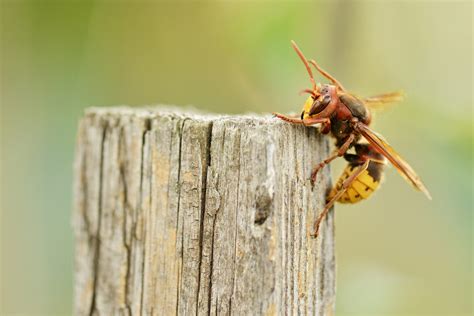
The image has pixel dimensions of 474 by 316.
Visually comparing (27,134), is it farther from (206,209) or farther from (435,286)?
(206,209)

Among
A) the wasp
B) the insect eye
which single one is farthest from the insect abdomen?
the insect eye

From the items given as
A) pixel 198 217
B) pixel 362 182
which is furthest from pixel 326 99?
pixel 198 217

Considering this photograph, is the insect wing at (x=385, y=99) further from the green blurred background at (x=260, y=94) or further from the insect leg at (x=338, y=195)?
the green blurred background at (x=260, y=94)

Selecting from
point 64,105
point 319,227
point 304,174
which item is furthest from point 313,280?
point 64,105

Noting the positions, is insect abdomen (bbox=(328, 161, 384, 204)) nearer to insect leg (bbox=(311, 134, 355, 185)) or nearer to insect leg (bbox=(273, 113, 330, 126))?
insect leg (bbox=(311, 134, 355, 185))

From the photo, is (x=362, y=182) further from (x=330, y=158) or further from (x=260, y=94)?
(x=260, y=94)

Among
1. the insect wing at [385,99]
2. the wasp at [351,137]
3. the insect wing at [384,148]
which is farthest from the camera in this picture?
the insect wing at [385,99]

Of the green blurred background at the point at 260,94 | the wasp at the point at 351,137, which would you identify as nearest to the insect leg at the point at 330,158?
the wasp at the point at 351,137
